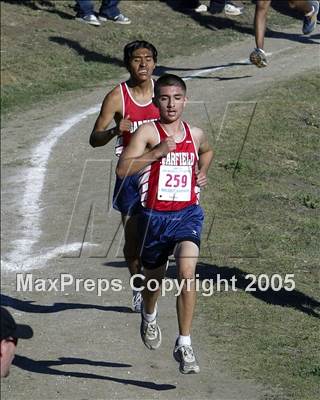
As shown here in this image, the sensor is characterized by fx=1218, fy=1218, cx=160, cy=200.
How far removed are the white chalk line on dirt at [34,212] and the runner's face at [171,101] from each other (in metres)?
3.65

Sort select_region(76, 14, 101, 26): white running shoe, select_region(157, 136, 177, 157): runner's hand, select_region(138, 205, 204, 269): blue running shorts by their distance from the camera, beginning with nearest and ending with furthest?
1. select_region(157, 136, 177, 157): runner's hand
2. select_region(138, 205, 204, 269): blue running shorts
3. select_region(76, 14, 101, 26): white running shoe

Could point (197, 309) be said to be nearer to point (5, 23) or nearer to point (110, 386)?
point (110, 386)

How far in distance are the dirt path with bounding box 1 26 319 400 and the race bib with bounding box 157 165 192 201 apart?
142cm

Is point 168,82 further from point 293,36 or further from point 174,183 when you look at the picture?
point 293,36

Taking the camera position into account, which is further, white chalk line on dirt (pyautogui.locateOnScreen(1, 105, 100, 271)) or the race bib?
white chalk line on dirt (pyautogui.locateOnScreen(1, 105, 100, 271))

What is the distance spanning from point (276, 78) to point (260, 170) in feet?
11.5

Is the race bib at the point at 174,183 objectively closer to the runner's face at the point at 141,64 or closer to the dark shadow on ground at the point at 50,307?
the runner's face at the point at 141,64

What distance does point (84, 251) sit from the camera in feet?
40.8

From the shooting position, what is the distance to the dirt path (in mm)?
9172

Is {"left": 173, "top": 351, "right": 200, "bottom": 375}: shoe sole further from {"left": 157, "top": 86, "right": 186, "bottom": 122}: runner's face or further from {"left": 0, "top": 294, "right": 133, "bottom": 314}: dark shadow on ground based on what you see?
{"left": 0, "top": 294, "right": 133, "bottom": 314}: dark shadow on ground

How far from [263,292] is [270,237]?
5.65 feet

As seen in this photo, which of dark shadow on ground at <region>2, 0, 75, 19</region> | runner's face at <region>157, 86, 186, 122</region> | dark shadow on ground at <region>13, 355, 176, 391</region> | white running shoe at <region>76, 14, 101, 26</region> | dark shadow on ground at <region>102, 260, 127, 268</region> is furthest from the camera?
dark shadow on ground at <region>2, 0, 75, 19</region>

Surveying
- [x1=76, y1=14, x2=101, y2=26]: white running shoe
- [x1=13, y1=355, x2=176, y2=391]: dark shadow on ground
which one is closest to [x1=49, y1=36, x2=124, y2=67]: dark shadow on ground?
[x1=76, y1=14, x2=101, y2=26]: white running shoe

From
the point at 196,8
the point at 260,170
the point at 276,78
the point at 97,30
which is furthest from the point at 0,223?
the point at 196,8
